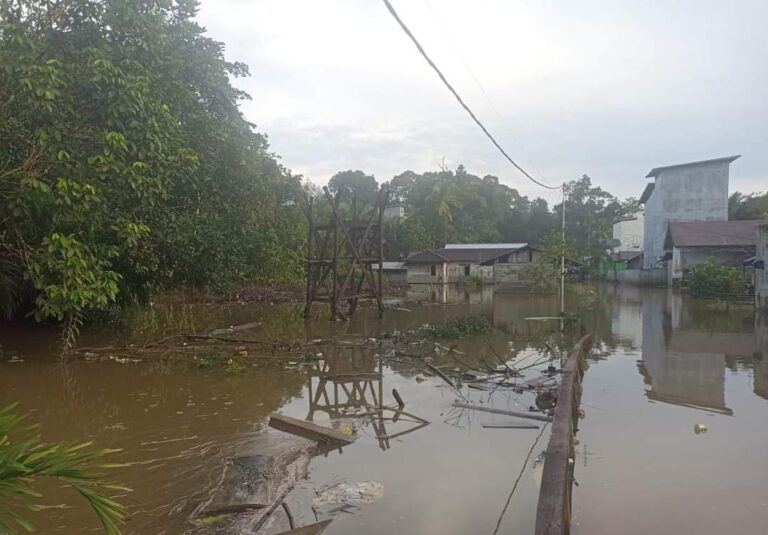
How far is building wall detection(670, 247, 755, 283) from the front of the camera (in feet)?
117

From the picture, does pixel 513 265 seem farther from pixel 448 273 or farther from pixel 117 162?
pixel 117 162

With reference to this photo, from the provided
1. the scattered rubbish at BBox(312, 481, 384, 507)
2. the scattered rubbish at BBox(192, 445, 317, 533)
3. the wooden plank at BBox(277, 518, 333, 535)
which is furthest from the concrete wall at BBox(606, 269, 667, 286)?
the wooden plank at BBox(277, 518, 333, 535)

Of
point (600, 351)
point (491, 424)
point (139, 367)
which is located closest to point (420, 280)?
point (600, 351)

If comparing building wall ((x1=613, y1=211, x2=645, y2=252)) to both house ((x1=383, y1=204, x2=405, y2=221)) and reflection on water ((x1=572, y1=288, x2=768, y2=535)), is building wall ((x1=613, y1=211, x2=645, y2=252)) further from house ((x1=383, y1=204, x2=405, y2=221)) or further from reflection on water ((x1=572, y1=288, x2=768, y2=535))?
reflection on water ((x1=572, y1=288, x2=768, y2=535))

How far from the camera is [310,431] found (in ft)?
21.3

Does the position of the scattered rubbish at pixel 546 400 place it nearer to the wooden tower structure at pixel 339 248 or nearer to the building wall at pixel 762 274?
the wooden tower structure at pixel 339 248

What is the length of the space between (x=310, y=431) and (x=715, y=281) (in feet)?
91.5

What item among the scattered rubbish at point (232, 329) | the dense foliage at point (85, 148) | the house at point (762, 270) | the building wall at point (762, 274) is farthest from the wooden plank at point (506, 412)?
the house at point (762, 270)

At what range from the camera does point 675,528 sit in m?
4.48

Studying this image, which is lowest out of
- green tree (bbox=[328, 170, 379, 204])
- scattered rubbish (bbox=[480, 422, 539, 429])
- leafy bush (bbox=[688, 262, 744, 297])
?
scattered rubbish (bbox=[480, 422, 539, 429])

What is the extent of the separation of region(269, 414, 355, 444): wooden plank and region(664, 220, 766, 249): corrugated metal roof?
3657 centimetres

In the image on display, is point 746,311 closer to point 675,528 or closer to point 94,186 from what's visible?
point 675,528

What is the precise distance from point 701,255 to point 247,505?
129 feet

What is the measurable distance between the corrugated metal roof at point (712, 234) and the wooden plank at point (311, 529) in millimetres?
38249
